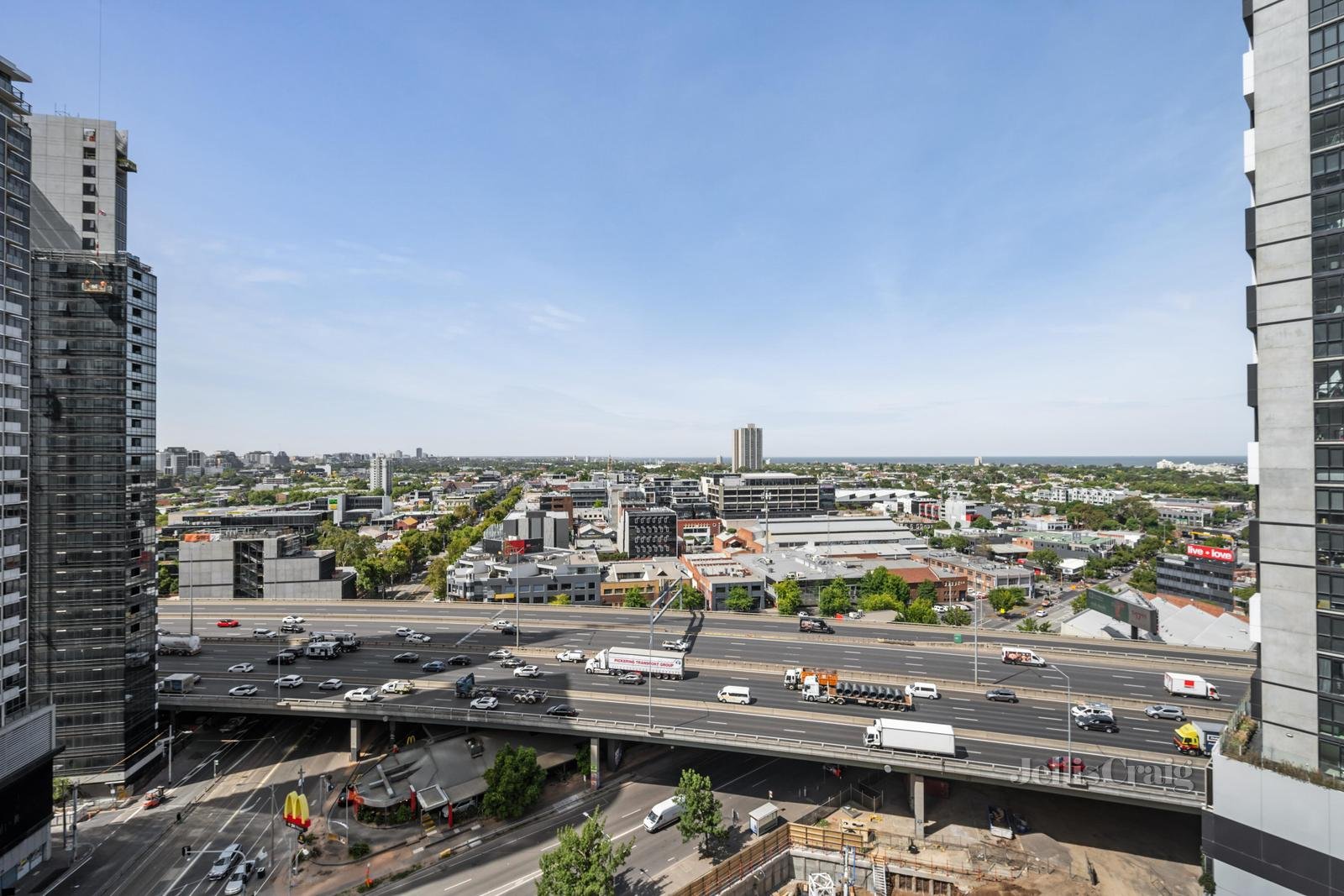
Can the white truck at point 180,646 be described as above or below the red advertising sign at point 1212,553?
below

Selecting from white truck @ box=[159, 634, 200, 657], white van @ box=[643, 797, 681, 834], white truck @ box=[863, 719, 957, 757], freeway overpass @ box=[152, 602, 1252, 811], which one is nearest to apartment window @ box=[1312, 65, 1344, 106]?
freeway overpass @ box=[152, 602, 1252, 811]

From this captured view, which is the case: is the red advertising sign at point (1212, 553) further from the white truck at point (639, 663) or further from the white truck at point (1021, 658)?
the white truck at point (639, 663)

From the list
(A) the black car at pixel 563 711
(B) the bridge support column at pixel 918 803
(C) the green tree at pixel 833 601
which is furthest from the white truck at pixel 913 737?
(C) the green tree at pixel 833 601

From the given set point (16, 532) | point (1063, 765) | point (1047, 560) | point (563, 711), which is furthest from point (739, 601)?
point (1047, 560)

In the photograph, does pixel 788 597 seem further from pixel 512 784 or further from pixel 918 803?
pixel 512 784

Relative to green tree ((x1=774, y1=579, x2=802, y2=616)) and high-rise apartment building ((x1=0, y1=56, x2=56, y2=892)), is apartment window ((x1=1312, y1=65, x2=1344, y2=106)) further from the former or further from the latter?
green tree ((x1=774, y1=579, x2=802, y2=616))

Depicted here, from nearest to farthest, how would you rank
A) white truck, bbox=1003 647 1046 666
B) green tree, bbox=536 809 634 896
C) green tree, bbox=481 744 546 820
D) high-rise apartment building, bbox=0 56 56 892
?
1. green tree, bbox=536 809 634 896
2. high-rise apartment building, bbox=0 56 56 892
3. green tree, bbox=481 744 546 820
4. white truck, bbox=1003 647 1046 666

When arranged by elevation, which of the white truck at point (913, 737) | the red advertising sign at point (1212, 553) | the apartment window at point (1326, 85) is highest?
the apartment window at point (1326, 85)
